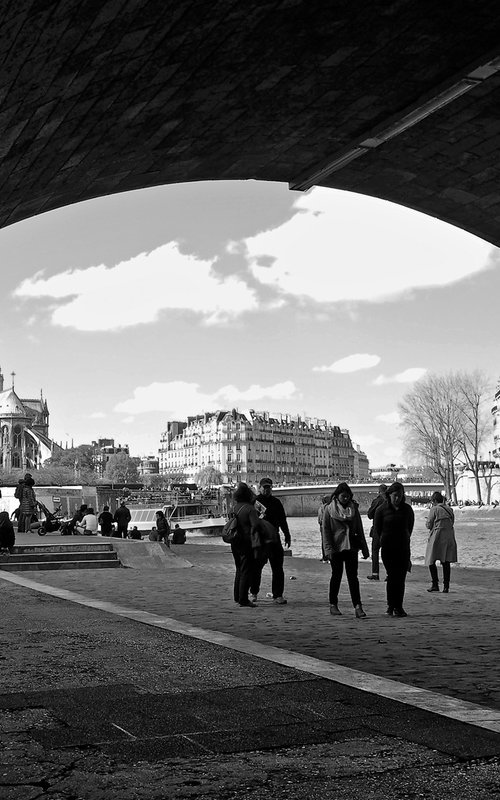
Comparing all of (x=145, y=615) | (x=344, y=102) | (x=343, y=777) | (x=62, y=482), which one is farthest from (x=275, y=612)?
(x=62, y=482)

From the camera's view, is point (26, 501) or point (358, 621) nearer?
point (358, 621)

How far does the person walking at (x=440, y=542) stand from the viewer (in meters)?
15.5

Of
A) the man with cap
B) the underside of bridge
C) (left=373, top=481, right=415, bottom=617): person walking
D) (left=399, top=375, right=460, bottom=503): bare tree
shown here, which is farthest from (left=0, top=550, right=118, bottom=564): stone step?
(left=399, top=375, right=460, bottom=503): bare tree

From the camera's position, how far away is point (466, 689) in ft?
22.5

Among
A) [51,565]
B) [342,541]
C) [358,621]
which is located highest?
[342,541]

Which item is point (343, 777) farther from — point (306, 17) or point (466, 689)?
point (306, 17)

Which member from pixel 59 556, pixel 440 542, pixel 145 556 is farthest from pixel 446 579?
pixel 59 556

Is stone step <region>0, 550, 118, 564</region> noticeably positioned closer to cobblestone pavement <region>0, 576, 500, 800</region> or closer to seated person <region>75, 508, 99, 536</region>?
seated person <region>75, 508, 99, 536</region>

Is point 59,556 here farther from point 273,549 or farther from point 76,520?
point 76,520

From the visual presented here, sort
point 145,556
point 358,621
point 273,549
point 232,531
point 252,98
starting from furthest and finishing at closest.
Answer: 1. point 145,556
2. point 273,549
3. point 232,531
4. point 358,621
5. point 252,98

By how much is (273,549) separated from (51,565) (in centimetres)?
781

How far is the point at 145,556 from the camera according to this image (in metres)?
21.7

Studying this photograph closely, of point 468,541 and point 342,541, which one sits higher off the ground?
point 342,541

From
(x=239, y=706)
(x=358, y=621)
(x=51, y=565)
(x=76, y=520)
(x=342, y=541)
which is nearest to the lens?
(x=239, y=706)
